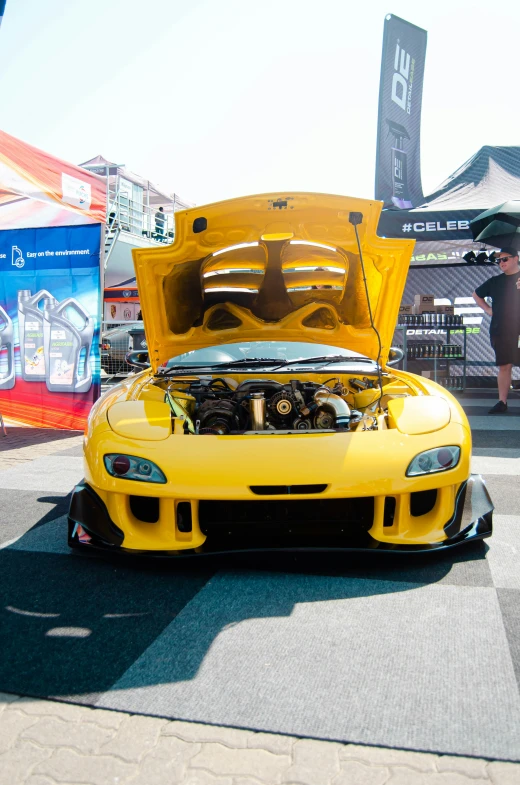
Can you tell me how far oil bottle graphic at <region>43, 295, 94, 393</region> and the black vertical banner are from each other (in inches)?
254

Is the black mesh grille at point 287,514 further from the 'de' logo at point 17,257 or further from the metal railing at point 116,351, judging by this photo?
the metal railing at point 116,351

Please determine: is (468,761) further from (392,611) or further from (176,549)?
(176,549)

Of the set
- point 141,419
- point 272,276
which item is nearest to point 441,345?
point 272,276

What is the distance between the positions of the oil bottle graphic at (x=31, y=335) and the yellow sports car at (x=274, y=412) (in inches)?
132

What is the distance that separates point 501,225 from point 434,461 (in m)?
7.79

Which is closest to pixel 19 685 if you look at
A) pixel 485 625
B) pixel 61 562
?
pixel 61 562

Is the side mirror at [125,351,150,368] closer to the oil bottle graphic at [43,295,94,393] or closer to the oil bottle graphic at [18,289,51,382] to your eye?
the oil bottle graphic at [43,295,94,393]

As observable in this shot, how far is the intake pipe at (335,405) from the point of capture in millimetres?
3273

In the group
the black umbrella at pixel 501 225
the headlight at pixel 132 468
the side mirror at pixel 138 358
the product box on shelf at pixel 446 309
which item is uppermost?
the black umbrella at pixel 501 225

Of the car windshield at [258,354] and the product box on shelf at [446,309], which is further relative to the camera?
the product box on shelf at [446,309]

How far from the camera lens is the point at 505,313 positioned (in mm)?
9531

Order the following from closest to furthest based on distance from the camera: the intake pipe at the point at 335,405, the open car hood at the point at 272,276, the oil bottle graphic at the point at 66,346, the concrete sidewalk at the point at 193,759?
the concrete sidewalk at the point at 193,759 → the intake pipe at the point at 335,405 → the open car hood at the point at 272,276 → the oil bottle graphic at the point at 66,346

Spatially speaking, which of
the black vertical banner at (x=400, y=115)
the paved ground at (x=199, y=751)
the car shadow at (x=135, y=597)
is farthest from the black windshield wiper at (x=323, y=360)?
the black vertical banner at (x=400, y=115)

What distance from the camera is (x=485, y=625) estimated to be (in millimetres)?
2295
